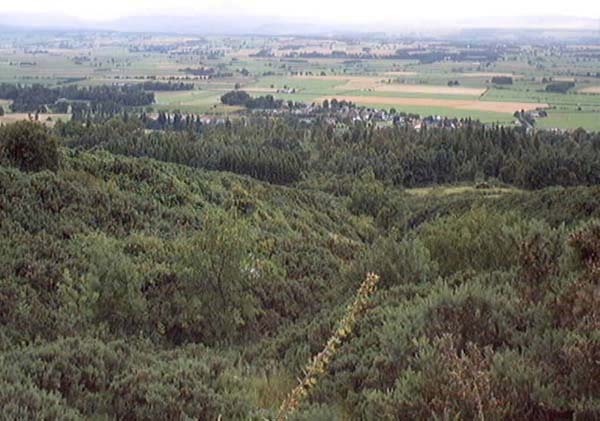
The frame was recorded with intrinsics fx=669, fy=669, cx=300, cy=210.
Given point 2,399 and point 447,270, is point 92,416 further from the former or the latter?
point 447,270

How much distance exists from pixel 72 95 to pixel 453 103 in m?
78.8

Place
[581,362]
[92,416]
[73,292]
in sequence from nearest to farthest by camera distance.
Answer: [581,362]
[92,416]
[73,292]

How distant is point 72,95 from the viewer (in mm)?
141250

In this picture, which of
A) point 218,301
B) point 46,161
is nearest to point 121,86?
point 46,161

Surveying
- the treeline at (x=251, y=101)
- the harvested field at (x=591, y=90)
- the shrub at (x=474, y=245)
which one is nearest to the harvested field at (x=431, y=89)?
the harvested field at (x=591, y=90)

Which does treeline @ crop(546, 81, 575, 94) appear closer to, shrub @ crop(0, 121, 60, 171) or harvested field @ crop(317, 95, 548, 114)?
harvested field @ crop(317, 95, 548, 114)

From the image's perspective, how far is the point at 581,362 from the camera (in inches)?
256

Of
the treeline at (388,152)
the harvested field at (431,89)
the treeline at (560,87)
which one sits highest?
the treeline at (560,87)

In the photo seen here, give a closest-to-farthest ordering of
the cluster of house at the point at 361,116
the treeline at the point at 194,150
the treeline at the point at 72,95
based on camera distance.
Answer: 1. the treeline at the point at 194,150
2. the cluster of house at the point at 361,116
3. the treeline at the point at 72,95

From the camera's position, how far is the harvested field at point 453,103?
4875 inches

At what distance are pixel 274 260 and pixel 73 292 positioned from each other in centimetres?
1078

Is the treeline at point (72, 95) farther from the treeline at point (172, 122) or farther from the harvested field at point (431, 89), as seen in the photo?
the harvested field at point (431, 89)

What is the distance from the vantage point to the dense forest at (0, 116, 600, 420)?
21.6 feet

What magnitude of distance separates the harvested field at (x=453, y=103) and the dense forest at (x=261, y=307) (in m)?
87.5
